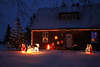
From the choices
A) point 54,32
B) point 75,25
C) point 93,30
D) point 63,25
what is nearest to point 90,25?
point 93,30

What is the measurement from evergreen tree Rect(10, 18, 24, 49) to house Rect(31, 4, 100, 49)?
2.27m

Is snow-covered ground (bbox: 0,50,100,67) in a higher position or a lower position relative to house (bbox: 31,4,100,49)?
lower

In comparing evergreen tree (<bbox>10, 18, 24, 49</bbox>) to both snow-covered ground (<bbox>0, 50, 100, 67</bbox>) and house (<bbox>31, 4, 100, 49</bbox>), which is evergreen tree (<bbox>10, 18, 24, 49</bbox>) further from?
snow-covered ground (<bbox>0, 50, 100, 67</bbox>)

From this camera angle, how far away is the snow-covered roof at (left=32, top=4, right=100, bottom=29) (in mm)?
20734

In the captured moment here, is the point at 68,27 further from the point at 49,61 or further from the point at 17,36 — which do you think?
the point at 49,61

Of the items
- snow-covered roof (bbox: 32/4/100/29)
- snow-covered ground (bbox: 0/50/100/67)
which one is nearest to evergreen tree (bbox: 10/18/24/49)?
snow-covered roof (bbox: 32/4/100/29)

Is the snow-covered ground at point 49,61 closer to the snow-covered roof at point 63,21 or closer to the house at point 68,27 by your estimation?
the house at point 68,27

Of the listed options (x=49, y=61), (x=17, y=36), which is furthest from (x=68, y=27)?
(x=49, y=61)

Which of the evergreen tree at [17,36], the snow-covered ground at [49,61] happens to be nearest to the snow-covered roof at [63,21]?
the evergreen tree at [17,36]

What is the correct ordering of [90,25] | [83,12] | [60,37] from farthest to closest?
[83,12] < [60,37] < [90,25]

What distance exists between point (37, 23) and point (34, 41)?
286 centimetres

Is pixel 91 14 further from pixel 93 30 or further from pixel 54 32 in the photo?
pixel 54 32

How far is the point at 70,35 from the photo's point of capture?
21391mm

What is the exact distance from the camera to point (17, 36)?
998 inches
